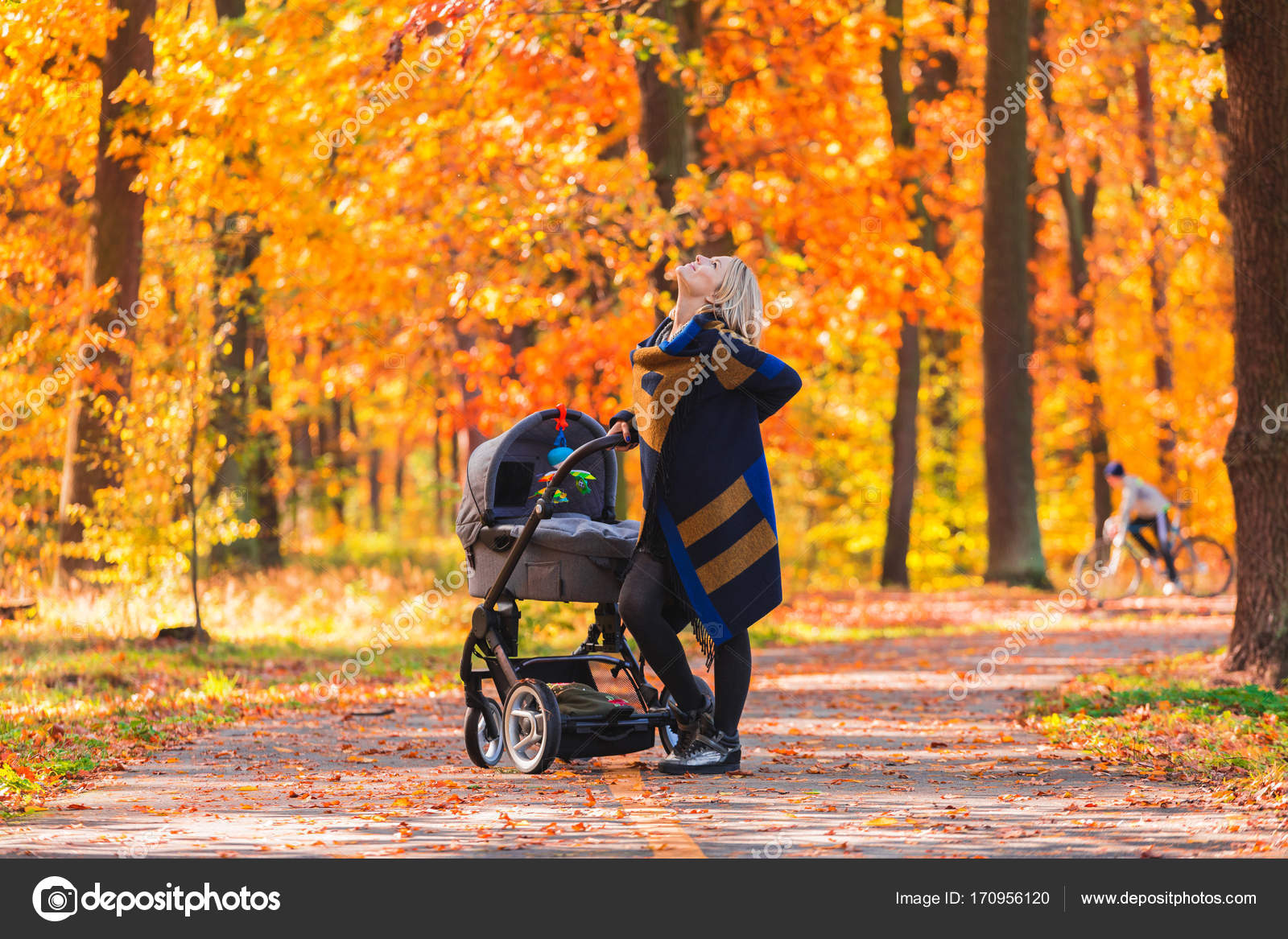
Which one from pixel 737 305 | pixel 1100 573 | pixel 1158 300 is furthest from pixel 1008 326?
pixel 737 305

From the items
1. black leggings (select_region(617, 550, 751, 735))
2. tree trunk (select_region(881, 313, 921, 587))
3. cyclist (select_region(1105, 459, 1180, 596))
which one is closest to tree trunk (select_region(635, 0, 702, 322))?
cyclist (select_region(1105, 459, 1180, 596))


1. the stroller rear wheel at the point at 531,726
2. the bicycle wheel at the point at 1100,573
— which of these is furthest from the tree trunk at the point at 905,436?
the stroller rear wheel at the point at 531,726

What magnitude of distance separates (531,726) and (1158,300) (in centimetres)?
2373

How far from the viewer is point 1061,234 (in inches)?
1238

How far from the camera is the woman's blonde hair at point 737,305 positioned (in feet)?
22.2

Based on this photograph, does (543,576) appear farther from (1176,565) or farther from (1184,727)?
(1176,565)

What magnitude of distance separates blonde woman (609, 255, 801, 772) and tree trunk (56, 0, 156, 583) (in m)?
8.55

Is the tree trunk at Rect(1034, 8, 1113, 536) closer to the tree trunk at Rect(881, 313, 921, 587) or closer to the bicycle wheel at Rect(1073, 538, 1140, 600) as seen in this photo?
the tree trunk at Rect(881, 313, 921, 587)

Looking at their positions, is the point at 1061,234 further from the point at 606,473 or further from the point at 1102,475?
the point at 606,473

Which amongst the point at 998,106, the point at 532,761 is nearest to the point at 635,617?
the point at 532,761

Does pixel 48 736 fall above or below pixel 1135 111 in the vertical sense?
below

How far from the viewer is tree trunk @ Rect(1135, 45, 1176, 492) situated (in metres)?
25.4

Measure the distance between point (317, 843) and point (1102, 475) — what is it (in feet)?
84.4

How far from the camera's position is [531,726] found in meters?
6.91
